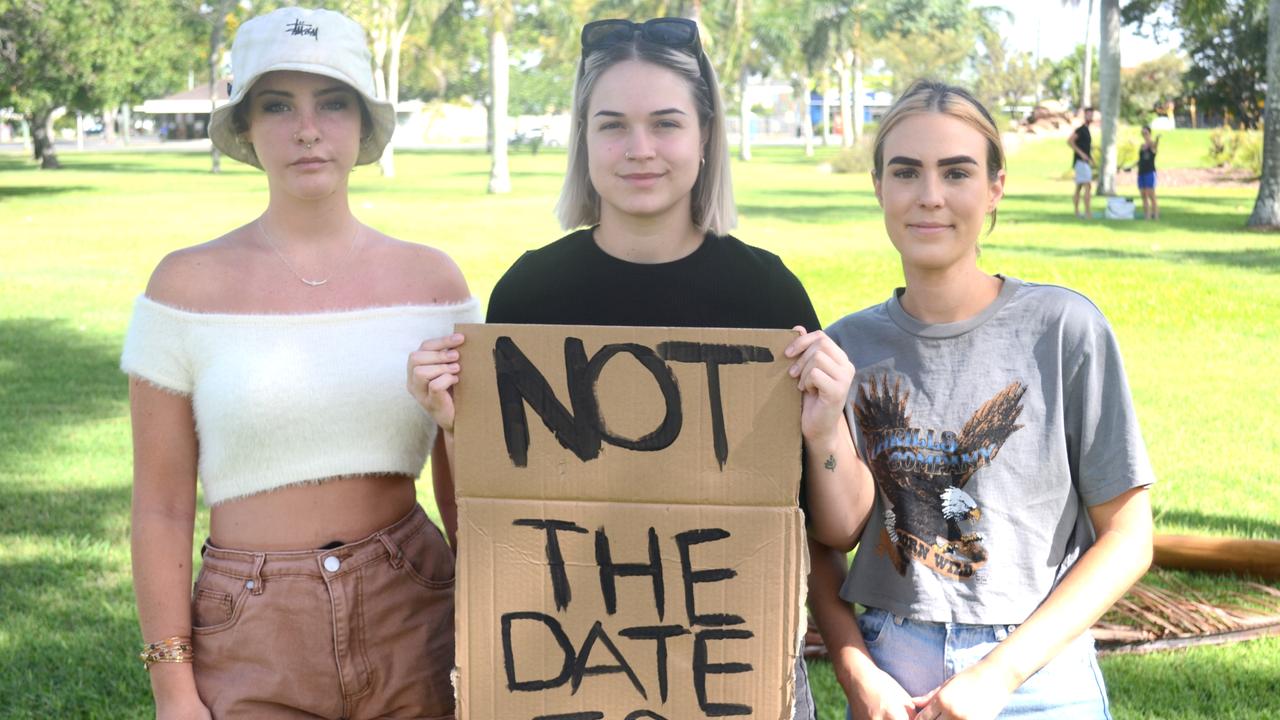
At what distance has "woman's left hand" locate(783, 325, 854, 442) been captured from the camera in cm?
208

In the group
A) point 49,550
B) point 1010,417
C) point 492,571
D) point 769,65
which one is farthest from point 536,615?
point 769,65

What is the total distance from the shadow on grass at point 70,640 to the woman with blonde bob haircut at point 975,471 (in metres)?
2.88

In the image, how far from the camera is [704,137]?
254cm

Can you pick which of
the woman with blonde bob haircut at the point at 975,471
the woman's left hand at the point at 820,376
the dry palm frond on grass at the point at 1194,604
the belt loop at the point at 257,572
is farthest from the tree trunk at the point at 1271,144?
the belt loop at the point at 257,572

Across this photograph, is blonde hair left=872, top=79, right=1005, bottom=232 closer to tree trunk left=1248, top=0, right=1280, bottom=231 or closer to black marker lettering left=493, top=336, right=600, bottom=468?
black marker lettering left=493, top=336, right=600, bottom=468

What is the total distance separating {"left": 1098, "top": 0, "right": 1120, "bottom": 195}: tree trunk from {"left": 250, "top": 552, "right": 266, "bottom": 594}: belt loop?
2925 centimetres

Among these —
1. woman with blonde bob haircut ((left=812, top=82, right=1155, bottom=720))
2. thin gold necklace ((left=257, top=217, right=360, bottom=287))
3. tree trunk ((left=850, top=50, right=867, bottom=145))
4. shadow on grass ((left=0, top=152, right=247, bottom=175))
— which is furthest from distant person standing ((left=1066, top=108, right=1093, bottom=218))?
tree trunk ((left=850, top=50, right=867, bottom=145))

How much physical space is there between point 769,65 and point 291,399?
278ft

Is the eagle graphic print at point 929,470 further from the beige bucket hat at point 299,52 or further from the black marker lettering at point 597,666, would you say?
the beige bucket hat at point 299,52

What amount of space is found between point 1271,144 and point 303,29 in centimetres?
2081

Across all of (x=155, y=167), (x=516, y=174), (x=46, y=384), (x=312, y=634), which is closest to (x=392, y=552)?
(x=312, y=634)

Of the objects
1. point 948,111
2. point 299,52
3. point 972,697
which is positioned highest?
point 299,52

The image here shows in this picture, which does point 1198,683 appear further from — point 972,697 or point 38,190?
point 38,190

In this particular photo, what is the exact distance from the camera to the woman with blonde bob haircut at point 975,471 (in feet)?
7.55
